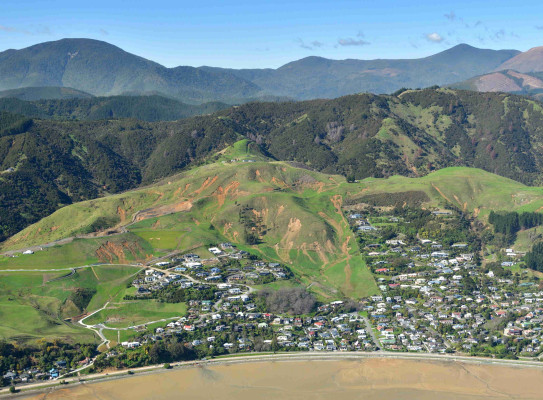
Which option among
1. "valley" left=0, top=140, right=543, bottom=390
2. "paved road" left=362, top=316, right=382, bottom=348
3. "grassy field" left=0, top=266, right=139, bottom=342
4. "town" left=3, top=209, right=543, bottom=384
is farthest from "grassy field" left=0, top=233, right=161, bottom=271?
"paved road" left=362, top=316, right=382, bottom=348

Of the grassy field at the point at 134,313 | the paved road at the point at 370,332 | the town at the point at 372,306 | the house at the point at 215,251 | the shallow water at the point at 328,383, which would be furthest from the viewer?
the house at the point at 215,251

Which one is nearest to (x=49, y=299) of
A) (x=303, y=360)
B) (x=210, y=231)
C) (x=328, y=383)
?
(x=210, y=231)

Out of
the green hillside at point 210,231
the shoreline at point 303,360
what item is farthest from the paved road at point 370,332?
the green hillside at point 210,231

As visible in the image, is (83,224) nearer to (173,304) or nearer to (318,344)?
(173,304)

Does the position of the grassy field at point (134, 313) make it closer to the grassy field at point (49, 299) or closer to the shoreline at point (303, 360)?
the grassy field at point (49, 299)

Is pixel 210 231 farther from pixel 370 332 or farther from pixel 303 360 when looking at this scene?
pixel 303 360

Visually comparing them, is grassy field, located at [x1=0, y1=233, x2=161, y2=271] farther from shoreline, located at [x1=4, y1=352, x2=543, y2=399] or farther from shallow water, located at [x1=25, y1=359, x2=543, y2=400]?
shallow water, located at [x1=25, y1=359, x2=543, y2=400]

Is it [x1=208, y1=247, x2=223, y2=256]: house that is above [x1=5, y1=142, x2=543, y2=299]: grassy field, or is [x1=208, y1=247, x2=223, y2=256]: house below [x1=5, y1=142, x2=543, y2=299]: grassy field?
below
